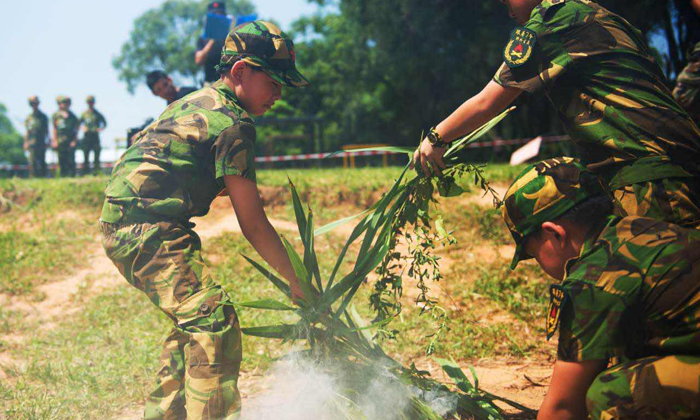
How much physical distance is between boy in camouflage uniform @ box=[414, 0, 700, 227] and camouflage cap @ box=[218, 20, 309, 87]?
0.87 m

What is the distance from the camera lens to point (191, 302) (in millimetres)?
2303

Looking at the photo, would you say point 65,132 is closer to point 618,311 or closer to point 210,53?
point 210,53

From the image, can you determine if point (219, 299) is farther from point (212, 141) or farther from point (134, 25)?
point (134, 25)

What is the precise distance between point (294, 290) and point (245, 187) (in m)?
0.53

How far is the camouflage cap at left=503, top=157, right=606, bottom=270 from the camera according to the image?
176 centimetres

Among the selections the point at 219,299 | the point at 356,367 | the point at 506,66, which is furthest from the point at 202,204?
the point at 506,66

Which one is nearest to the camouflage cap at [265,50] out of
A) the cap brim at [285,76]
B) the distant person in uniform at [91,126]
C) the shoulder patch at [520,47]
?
the cap brim at [285,76]

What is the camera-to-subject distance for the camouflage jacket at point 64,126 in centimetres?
1291

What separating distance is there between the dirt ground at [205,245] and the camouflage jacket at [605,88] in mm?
1435

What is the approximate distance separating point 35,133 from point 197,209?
13191 millimetres

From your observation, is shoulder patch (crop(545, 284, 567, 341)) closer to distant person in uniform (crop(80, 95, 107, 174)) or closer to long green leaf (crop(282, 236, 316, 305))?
long green leaf (crop(282, 236, 316, 305))

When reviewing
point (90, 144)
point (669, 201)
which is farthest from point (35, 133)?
point (669, 201)

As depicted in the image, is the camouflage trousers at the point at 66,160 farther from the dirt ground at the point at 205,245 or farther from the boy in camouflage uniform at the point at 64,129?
the dirt ground at the point at 205,245

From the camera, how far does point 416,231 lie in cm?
286
